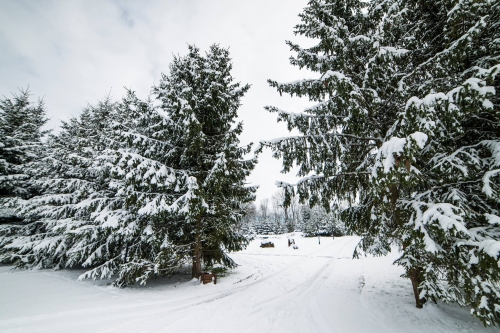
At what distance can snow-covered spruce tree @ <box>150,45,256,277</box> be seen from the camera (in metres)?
8.08

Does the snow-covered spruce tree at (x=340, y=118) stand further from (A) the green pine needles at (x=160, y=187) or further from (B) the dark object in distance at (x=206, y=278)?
(B) the dark object in distance at (x=206, y=278)

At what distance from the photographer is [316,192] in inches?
265

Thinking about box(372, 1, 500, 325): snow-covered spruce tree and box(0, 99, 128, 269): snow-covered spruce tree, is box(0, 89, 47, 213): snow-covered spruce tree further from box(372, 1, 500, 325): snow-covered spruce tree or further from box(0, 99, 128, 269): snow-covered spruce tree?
Result: box(372, 1, 500, 325): snow-covered spruce tree

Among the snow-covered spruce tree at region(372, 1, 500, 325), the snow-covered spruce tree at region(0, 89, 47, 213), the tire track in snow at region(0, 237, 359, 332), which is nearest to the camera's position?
the snow-covered spruce tree at region(372, 1, 500, 325)

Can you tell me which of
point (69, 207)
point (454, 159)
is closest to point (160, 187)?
point (69, 207)

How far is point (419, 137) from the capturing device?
3.24m

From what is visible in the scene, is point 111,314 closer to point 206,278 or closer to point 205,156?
point 206,278

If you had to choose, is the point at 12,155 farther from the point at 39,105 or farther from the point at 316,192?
the point at 316,192

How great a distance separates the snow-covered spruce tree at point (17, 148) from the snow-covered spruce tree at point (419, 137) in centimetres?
1700

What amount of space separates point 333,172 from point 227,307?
5336 millimetres

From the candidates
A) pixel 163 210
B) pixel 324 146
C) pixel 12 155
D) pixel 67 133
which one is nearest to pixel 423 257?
pixel 324 146

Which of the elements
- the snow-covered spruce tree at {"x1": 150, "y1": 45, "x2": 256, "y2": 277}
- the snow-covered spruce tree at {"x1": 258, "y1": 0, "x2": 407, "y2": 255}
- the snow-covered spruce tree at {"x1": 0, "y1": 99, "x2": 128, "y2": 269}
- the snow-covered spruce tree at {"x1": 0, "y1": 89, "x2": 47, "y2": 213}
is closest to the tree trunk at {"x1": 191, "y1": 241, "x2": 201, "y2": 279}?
the snow-covered spruce tree at {"x1": 150, "y1": 45, "x2": 256, "y2": 277}

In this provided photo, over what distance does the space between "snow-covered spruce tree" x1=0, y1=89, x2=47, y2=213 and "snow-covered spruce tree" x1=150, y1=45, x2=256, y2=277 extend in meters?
11.2

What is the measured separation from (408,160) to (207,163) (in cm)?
746
